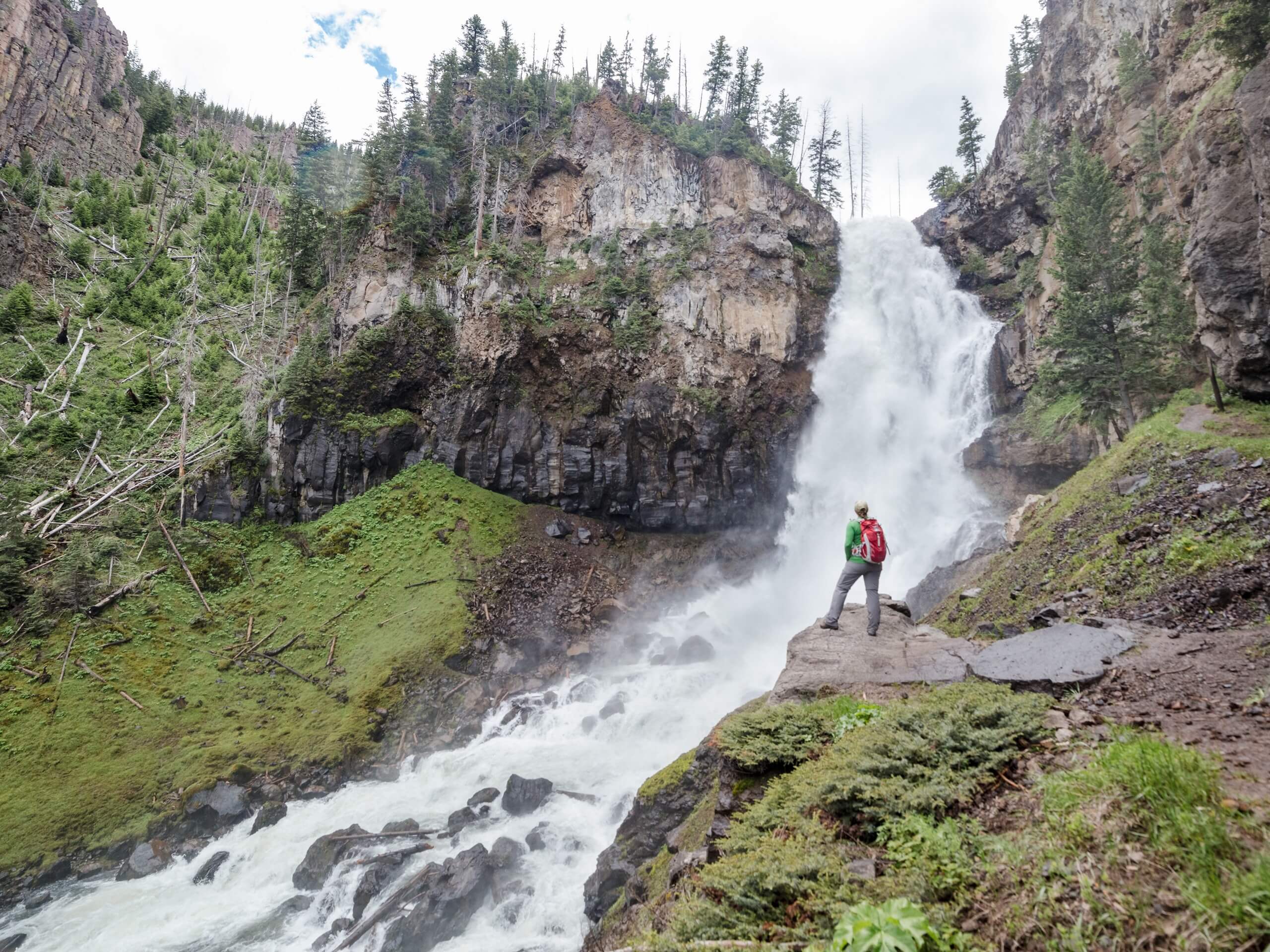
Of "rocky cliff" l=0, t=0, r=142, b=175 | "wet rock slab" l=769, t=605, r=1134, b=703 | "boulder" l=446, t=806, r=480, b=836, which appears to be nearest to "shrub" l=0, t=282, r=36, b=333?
"rocky cliff" l=0, t=0, r=142, b=175

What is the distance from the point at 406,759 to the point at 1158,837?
17.4 meters

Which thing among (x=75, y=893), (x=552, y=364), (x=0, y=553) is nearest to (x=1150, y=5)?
(x=552, y=364)

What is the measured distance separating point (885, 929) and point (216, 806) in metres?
17.6

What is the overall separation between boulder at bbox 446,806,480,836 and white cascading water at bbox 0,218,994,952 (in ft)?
1.00

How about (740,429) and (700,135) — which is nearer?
(740,429)

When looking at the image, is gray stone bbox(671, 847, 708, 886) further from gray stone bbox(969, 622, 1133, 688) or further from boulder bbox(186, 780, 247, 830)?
boulder bbox(186, 780, 247, 830)

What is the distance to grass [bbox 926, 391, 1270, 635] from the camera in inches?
326

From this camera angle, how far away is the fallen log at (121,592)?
18.4 metres

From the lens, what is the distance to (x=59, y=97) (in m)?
45.9

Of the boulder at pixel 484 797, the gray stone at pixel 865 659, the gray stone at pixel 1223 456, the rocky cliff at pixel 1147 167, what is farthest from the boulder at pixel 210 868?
the rocky cliff at pixel 1147 167

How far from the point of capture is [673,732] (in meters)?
15.6

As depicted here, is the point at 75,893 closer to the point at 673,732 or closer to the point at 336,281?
the point at 673,732

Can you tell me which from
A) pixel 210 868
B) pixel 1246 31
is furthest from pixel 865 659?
pixel 1246 31

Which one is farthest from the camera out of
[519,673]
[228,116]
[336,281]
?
[228,116]
